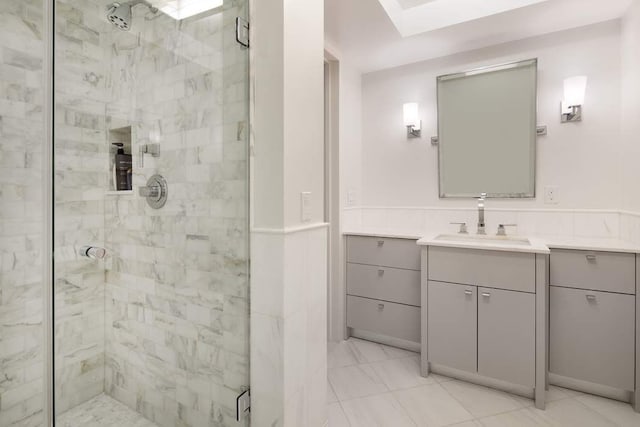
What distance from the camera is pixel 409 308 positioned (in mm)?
2350

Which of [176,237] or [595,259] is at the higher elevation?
[176,237]

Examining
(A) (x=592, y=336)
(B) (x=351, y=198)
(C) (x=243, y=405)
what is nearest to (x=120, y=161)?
(C) (x=243, y=405)

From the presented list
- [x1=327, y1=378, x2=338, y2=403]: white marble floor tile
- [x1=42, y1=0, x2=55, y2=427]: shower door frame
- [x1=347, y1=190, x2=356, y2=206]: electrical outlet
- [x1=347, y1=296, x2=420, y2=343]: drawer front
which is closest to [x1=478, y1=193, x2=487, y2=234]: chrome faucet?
[x1=347, y1=296, x2=420, y2=343]: drawer front

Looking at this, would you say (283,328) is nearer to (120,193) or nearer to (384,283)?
(120,193)

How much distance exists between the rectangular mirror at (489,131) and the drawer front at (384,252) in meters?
0.62

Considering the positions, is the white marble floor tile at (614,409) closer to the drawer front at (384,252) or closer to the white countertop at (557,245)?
the white countertop at (557,245)

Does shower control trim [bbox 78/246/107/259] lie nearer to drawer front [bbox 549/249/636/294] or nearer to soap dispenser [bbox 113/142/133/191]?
soap dispenser [bbox 113/142/133/191]

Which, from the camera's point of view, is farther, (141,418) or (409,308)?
(409,308)

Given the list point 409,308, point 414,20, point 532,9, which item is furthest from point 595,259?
point 414,20

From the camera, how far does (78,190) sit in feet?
3.75

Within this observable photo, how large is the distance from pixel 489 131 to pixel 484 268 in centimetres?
111

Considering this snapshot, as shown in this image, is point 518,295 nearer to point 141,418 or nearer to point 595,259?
point 595,259

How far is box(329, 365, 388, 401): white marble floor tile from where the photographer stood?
75.5 inches

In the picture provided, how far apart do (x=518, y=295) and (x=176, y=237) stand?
1795 mm
